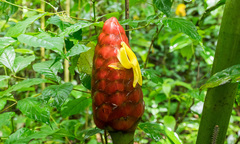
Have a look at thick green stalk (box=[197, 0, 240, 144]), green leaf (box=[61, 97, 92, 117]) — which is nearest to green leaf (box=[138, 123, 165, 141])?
thick green stalk (box=[197, 0, 240, 144])

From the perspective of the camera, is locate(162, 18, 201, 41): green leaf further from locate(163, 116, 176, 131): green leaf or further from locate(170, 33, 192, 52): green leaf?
locate(163, 116, 176, 131): green leaf

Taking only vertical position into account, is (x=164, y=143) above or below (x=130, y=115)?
below

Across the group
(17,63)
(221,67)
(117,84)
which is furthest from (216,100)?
(17,63)

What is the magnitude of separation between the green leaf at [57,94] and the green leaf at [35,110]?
4cm

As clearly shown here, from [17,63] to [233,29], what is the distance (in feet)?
2.63

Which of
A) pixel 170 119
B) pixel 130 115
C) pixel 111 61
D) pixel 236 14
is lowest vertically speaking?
pixel 170 119

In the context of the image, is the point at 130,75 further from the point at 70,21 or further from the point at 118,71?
the point at 70,21

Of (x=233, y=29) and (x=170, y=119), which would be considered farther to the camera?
(x=170, y=119)

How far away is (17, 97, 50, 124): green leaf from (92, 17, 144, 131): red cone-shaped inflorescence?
0.81 feet

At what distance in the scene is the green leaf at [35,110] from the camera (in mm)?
687

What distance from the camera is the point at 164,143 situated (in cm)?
91

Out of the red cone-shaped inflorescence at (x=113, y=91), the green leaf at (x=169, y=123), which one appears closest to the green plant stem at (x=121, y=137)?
the red cone-shaped inflorescence at (x=113, y=91)

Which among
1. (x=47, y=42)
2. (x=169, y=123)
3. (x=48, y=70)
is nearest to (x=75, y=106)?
(x=48, y=70)

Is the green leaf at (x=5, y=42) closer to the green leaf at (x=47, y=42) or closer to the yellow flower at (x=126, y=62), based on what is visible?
the green leaf at (x=47, y=42)
